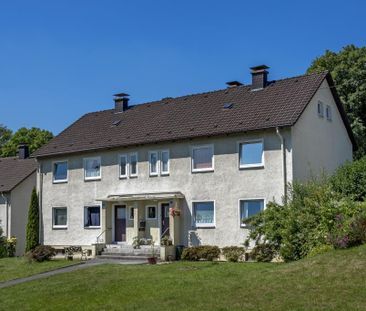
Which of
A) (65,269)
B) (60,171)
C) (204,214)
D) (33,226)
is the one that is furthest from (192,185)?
(33,226)

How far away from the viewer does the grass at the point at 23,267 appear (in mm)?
26828

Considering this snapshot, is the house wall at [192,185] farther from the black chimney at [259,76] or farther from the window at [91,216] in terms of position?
the black chimney at [259,76]

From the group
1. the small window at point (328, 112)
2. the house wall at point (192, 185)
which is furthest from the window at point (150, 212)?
the small window at point (328, 112)

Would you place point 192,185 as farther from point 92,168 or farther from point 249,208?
point 92,168

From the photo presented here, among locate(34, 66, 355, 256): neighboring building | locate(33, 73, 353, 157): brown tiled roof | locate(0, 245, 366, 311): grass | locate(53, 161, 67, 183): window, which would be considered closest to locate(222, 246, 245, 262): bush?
locate(34, 66, 355, 256): neighboring building

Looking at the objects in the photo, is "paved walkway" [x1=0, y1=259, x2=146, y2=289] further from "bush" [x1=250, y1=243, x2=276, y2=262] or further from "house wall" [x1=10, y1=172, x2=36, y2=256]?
"house wall" [x1=10, y1=172, x2=36, y2=256]

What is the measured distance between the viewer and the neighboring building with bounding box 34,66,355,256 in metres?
28.2

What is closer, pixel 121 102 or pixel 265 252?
pixel 265 252

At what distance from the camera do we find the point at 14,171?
42.6m

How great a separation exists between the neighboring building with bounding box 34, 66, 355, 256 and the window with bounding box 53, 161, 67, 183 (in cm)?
7

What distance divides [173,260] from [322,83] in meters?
11.8

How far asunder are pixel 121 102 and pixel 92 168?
17.9ft

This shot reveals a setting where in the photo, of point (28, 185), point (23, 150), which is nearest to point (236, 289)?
point (28, 185)

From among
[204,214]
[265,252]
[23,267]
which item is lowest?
[23,267]
